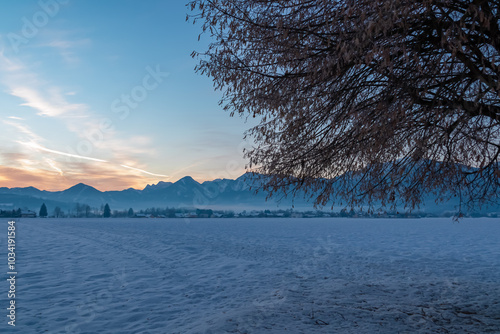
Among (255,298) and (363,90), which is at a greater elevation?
→ (363,90)

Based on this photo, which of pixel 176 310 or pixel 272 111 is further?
pixel 176 310

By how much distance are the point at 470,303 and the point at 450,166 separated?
15.2ft

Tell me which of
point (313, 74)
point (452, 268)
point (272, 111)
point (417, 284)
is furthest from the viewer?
point (452, 268)

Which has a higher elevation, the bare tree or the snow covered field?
the bare tree

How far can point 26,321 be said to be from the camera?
31.4 ft

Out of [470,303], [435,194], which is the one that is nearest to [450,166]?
[435,194]

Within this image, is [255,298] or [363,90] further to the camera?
[255,298]

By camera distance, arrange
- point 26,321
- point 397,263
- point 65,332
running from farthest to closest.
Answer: point 397,263
point 26,321
point 65,332

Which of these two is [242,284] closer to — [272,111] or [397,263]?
[272,111]

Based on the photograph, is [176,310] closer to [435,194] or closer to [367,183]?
[367,183]

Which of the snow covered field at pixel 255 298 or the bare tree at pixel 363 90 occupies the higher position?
the bare tree at pixel 363 90

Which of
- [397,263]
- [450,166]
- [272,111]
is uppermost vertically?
[272,111]

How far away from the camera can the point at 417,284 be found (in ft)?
47.2

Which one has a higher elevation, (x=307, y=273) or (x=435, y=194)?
(x=435, y=194)
